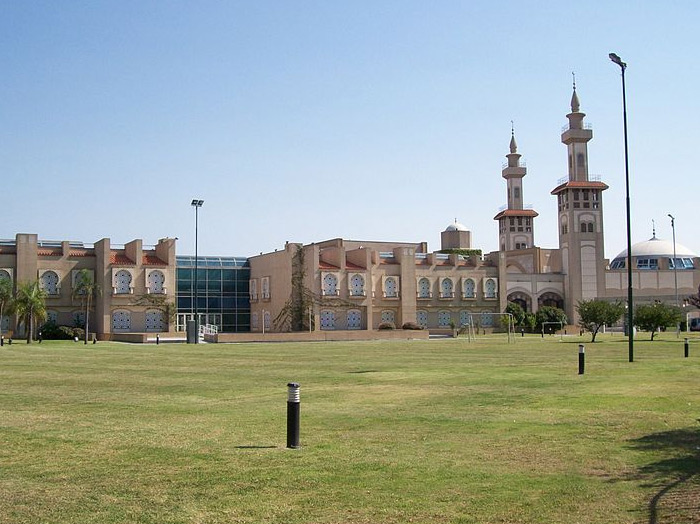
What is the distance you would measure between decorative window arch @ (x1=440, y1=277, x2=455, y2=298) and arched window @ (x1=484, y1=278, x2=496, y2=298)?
420 centimetres

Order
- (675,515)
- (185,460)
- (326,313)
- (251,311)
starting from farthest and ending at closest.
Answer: (251,311) < (326,313) < (185,460) < (675,515)

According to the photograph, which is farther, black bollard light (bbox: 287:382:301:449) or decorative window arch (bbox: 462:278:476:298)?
decorative window arch (bbox: 462:278:476:298)

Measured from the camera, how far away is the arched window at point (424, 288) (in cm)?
8744

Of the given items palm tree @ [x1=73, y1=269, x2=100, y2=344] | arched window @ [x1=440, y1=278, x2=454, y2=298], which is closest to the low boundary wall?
palm tree @ [x1=73, y1=269, x2=100, y2=344]

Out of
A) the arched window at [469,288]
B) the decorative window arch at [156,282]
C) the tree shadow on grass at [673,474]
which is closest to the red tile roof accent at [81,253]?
the decorative window arch at [156,282]

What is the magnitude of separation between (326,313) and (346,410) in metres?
65.2

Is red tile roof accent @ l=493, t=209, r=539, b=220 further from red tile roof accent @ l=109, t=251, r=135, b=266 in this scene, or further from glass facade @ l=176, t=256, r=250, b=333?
red tile roof accent @ l=109, t=251, r=135, b=266

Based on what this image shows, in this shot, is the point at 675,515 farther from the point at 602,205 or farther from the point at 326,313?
the point at 602,205

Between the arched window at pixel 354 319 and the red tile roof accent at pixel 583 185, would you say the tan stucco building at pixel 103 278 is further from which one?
the red tile roof accent at pixel 583 185

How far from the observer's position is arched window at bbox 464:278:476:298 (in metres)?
89.5

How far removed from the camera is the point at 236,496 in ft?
28.9

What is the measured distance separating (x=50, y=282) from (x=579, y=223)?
60.2 m

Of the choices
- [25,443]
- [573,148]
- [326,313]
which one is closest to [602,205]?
[573,148]

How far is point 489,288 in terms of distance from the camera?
297 feet
